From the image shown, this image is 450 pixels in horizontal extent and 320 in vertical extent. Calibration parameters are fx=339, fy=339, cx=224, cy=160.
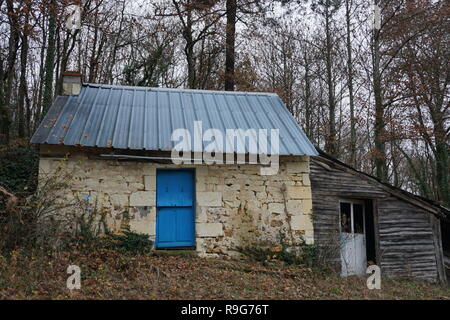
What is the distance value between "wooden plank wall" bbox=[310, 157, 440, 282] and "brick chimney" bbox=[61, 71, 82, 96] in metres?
6.00

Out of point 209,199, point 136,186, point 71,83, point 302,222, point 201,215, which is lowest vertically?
point 302,222

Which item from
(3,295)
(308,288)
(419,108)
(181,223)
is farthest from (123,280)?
(419,108)

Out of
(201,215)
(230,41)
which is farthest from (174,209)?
(230,41)

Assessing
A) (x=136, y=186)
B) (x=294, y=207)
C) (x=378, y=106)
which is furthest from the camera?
(x=378, y=106)

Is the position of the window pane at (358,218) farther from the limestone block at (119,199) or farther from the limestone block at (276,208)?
the limestone block at (119,199)

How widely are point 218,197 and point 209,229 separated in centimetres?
70

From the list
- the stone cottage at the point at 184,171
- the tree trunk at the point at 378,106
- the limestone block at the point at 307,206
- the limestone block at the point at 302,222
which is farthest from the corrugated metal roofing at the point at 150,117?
the tree trunk at the point at 378,106

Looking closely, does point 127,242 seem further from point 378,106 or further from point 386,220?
point 378,106

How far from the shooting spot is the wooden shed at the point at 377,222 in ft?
26.4

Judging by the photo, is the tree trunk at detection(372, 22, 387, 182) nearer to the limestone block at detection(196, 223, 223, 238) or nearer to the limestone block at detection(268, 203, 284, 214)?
the limestone block at detection(268, 203, 284, 214)

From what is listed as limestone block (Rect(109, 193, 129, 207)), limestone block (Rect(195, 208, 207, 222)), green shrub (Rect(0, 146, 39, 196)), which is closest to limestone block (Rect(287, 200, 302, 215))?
limestone block (Rect(195, 208, 207, 222))

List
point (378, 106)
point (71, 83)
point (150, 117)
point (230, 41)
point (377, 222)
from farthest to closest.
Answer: point (230, 41) < point (378, 106) < point (377, 222) < point (71, 83) < point (150, 117)

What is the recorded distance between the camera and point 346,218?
8562mm
